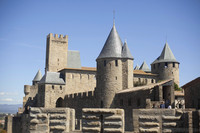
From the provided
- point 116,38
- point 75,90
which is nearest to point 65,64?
point 75,90

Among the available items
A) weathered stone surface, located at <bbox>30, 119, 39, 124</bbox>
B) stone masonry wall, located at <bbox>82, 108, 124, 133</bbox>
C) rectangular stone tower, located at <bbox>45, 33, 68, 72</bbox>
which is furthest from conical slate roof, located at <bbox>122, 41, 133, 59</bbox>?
stone masonry wall, located at <bbox>82, 108, 124, 133</bbox>

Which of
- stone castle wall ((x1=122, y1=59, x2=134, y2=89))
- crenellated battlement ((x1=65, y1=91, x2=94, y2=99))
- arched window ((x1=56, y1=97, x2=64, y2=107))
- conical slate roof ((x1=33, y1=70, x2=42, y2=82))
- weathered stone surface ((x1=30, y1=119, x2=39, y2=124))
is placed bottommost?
weathered stone surface ((x1=30, y1=119, x2=39, y2=124))

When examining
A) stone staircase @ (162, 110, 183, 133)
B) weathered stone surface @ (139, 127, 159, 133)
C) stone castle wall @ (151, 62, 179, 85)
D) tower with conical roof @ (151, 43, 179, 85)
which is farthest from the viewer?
tower with conical roof @ (151, 43, 179, 85)

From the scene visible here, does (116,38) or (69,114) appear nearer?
(69,114)

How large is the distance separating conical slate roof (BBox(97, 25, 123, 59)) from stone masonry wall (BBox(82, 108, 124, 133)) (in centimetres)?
2078

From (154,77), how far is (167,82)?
907 inches

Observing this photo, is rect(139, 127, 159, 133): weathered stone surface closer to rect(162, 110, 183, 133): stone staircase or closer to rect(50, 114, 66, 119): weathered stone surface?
rect(162, 110, 183, 133): stone staircase

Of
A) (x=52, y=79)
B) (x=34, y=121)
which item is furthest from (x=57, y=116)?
(x=52, y=79)

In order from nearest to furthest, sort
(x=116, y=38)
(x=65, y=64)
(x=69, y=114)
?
1. (x=69, y=114)
2. (x=116, y=38)
3. (x=65, y=64)

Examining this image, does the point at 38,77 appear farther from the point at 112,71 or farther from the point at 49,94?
the point at 112,71

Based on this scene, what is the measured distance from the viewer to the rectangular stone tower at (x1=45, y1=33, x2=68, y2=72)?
48.1 m

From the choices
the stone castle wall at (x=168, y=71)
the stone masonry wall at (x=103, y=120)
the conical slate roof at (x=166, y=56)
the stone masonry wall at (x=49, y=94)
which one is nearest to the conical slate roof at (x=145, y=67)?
the conical slate roof at (x=166, y=56)

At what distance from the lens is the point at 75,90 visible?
141 feet

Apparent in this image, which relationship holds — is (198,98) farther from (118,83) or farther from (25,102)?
(25,102)
